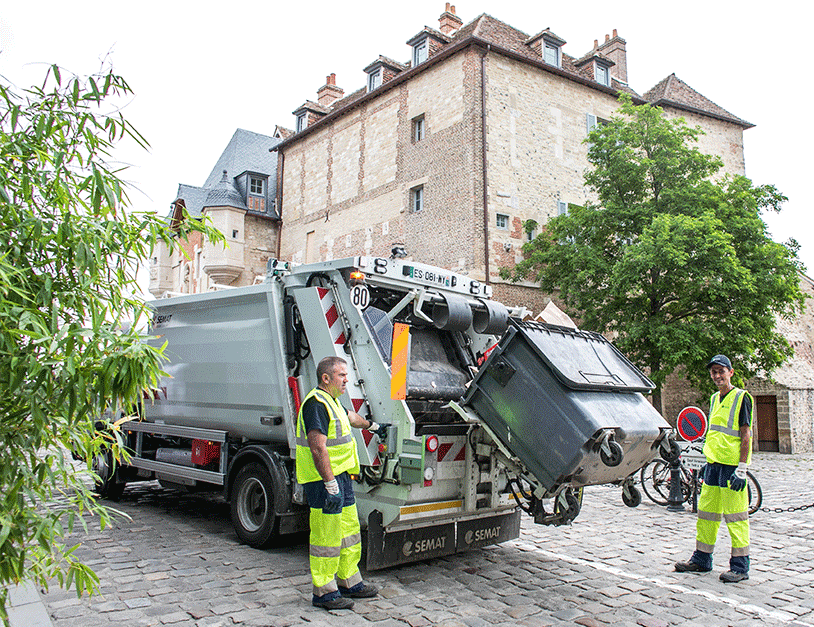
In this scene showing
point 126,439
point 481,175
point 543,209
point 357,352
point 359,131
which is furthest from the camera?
point 359,131

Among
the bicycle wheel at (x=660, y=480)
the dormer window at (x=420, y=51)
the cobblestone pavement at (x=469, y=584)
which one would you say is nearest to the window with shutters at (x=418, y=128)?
the dormer window at (x=420, y=51)

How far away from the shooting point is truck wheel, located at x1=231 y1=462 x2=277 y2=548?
571 centimetres

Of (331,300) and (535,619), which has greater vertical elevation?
(331,300)

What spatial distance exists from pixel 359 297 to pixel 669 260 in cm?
1272

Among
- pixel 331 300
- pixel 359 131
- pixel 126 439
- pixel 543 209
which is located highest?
pixel 359 131

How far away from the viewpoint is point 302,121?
3011 cm

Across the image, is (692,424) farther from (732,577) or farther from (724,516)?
(732,577)

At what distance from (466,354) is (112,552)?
137 inches

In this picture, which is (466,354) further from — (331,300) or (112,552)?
(112,552)

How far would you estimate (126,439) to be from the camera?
816cm

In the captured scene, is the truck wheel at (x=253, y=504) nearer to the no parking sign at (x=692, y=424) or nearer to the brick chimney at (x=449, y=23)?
the no parking sign at (x=692, y=424)

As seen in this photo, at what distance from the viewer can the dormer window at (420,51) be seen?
2317 cm

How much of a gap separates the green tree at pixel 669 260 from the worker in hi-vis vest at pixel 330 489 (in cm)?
1325

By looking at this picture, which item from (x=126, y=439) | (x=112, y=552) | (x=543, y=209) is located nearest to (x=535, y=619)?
(x=112, y=552)
